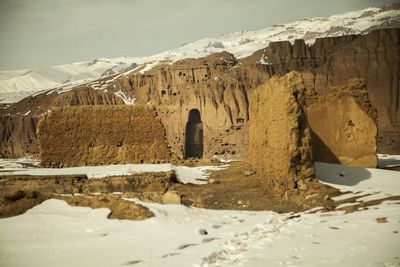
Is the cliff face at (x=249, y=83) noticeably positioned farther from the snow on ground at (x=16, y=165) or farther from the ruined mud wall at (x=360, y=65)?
the snow on ground at (x=16, y=165)

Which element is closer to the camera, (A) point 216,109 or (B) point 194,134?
(A) point 216,109

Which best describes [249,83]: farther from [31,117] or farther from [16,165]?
[31,117]

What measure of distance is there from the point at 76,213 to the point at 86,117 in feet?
33.5

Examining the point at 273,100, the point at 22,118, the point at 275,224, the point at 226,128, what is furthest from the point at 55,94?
the point at 275,224

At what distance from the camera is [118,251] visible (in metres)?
6.36

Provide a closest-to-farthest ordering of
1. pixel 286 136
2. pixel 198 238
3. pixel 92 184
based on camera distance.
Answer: pixel 198 238
pixel 286 136
pixel 92 184

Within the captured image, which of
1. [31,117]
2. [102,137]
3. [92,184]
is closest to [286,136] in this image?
[92,184]

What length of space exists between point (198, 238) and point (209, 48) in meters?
157

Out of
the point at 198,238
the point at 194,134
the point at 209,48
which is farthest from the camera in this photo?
the point at 209,48

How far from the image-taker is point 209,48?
160000 mm

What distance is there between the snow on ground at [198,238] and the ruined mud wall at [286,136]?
235 cm

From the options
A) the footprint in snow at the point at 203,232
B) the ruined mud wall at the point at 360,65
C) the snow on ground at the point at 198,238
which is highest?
the ruined mud wall at the point at 360,65

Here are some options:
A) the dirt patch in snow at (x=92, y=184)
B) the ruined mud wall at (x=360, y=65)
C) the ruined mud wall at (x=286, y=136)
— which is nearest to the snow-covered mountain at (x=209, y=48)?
the ruined mud wall at (x=360, y=65)

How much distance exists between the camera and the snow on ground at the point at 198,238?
5602 mm
